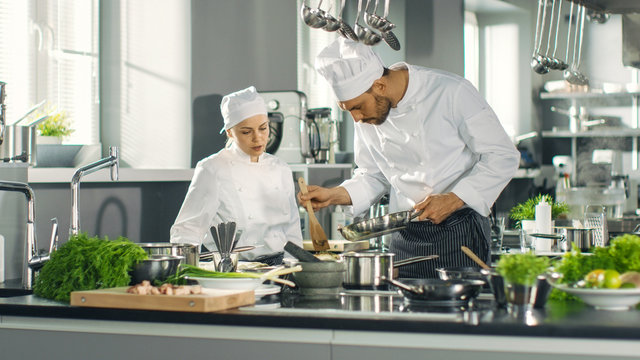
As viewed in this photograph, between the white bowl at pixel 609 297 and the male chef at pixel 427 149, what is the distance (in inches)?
37.3

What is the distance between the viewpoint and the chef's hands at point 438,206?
9.41 feet

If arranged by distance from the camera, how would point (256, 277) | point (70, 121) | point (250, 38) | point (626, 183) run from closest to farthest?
point (256, 277) → point (70, 121) → point (250, 38) → point (626, 183)

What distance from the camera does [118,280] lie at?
2.19 meters

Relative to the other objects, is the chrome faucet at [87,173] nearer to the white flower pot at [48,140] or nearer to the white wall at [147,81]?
the white flower pot at [48,140]

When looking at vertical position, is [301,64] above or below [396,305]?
above

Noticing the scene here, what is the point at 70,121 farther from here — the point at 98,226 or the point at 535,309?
the point at 535,309

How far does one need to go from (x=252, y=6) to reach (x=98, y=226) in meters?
1.98

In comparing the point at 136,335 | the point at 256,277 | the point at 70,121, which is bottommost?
the point at 136,335

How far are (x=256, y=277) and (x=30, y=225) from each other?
2.79 feet

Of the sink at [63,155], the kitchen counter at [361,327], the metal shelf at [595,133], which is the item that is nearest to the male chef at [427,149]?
the kitchen counter at [361,327]

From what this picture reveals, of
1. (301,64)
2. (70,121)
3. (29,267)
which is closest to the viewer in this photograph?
(29,267)

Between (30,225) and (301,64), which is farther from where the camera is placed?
(301,64)

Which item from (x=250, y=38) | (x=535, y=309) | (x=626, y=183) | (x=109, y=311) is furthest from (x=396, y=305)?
(x=626, y=183)

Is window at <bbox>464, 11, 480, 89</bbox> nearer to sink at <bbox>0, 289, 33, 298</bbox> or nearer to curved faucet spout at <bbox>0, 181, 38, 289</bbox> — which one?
curved faucet spout at <bbox>0, 181, 38, 289</bbox>
